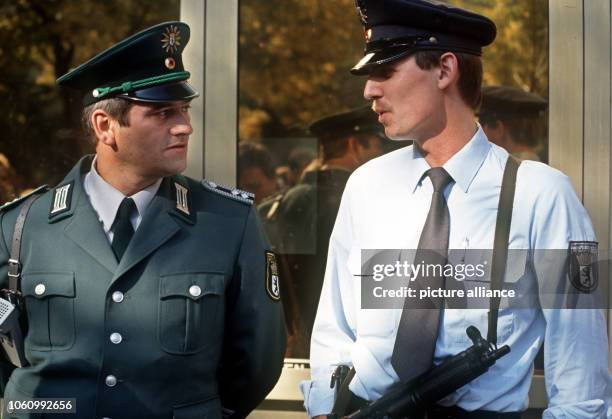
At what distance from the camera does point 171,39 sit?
3156mm

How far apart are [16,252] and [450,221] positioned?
1216 mm

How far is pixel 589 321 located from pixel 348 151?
1.05 metres

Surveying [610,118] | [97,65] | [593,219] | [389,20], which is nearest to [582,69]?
[610,118]

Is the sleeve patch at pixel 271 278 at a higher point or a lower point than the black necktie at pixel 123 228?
lower

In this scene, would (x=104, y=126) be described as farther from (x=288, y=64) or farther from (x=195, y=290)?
(x=288, y=64)

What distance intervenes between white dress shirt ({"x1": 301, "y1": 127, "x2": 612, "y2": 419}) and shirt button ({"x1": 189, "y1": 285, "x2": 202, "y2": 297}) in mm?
483

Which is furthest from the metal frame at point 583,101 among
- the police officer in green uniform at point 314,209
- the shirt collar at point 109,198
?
the shirt collar at point 109,198

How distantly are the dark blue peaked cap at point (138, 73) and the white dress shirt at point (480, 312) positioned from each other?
66cm

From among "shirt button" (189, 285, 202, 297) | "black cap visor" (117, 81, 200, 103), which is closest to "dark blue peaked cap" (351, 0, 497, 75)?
"black cap visor" (117, 81, 200, 103)

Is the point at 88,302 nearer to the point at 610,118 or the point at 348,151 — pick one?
the point at 348,151

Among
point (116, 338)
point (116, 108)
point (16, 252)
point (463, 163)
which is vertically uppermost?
point (116, 108)

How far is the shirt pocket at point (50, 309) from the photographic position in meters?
2.92

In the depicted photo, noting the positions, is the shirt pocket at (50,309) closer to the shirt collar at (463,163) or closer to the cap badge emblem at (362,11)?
the shirt collar at (463,163)

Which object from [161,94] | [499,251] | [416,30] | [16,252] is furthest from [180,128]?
[499,251]
